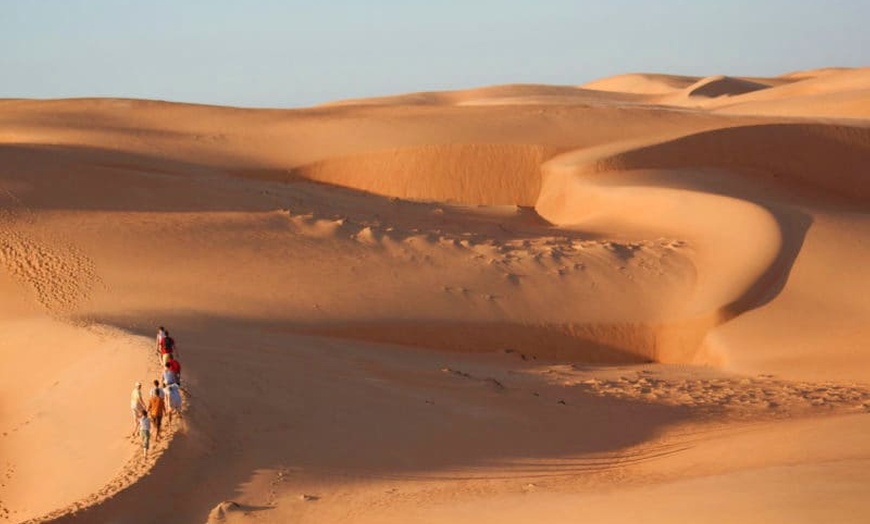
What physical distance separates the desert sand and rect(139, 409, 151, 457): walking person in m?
0.16

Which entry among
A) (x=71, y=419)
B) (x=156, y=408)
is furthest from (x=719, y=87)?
(x=156, y=408)

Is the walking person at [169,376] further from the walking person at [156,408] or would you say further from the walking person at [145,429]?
the walking person at [145,429]

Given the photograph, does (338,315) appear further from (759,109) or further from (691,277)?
(759,109)

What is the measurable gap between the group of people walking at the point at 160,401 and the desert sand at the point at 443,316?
0.51ft

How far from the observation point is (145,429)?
32.6 feet

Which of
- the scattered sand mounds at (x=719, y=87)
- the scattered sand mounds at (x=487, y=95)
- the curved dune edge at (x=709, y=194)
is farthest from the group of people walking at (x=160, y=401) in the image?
the scattered sand mounds at (x=719, y=87)

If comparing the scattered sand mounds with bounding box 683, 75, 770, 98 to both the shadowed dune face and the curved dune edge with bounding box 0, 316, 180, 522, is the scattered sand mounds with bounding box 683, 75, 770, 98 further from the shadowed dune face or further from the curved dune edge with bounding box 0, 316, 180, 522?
the curved dune edge with bounding box 0, 316, 180, 522

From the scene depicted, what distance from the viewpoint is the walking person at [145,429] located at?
992 cm

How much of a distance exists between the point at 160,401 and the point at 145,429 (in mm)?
245

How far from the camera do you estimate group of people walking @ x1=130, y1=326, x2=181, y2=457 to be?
10023 millimetres

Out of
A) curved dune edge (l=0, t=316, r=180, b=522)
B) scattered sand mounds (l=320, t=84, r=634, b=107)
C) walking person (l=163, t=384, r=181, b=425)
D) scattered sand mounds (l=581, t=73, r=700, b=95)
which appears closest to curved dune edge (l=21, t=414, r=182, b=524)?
curved dune edge (l=0, t=316, r=180, b=522)

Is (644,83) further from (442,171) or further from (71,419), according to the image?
(71,419)

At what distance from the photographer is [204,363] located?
1240cm

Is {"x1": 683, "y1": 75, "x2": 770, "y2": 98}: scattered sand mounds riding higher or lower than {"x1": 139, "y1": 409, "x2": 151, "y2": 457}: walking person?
higher
